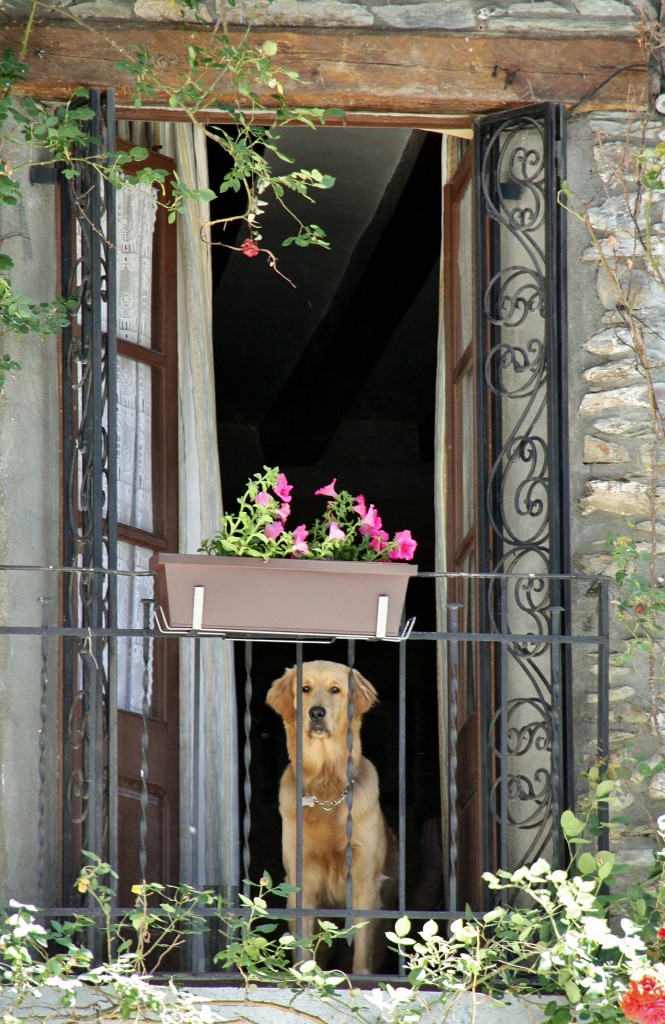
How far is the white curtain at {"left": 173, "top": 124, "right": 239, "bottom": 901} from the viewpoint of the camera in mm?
4387

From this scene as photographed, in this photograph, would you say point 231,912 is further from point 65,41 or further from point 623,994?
point 65,41

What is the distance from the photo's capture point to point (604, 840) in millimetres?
3805

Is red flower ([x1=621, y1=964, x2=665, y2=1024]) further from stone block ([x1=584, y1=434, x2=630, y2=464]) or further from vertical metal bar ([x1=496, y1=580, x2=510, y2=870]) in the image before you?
stone block ([x1=584, y1=434, x2=630, y2=464])

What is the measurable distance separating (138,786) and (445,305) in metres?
1.84

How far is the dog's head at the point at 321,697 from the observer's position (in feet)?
14.9

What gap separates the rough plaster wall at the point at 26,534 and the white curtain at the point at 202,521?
501 millimetres

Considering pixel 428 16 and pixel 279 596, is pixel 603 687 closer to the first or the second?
pixel 279 596

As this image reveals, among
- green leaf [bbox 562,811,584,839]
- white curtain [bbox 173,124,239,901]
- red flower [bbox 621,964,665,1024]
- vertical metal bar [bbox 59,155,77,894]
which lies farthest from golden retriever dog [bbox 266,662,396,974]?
red flower [bbox 621,964,665,1024]

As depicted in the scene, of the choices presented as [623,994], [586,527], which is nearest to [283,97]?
[586,527]

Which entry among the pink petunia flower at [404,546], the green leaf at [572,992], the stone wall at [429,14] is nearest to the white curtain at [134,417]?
the stone wall at [429,14]

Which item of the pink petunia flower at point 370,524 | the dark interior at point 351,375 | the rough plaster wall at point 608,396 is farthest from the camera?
the dark interior at point 351,375

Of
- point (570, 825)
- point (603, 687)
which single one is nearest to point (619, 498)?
point (603, 687)

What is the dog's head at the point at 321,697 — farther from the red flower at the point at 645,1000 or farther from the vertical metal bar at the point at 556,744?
the red flower at the point at 645,1000

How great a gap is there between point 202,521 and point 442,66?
62.8 inches
